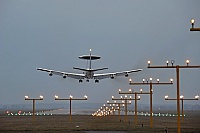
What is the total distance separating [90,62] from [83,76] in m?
12.1

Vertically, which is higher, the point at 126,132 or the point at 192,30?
the point at 192,30

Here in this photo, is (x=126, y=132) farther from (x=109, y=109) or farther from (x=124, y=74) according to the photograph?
(x=109, y=109)

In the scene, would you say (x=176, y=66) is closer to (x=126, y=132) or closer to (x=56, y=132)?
(x=126, y=132)

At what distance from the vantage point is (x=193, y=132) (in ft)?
153

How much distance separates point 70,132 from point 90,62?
4074 centimetres

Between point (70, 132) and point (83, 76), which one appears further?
point (83, 76)

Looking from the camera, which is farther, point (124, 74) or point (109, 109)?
point (109, 109)

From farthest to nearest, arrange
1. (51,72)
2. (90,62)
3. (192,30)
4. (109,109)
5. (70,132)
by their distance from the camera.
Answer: (109,109)
(90,62)
(51,72)
(70,132)
(192,30)

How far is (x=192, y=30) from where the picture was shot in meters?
26.9

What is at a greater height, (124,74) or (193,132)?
(124,74)

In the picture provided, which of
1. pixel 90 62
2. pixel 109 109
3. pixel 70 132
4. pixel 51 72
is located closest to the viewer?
pixel 70 132

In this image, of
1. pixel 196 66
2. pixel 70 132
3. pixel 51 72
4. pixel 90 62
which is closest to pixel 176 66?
pixel 196 66

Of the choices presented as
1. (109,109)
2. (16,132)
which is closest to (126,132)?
(16,132)

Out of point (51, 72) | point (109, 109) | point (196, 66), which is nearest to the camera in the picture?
point (196, 66)
